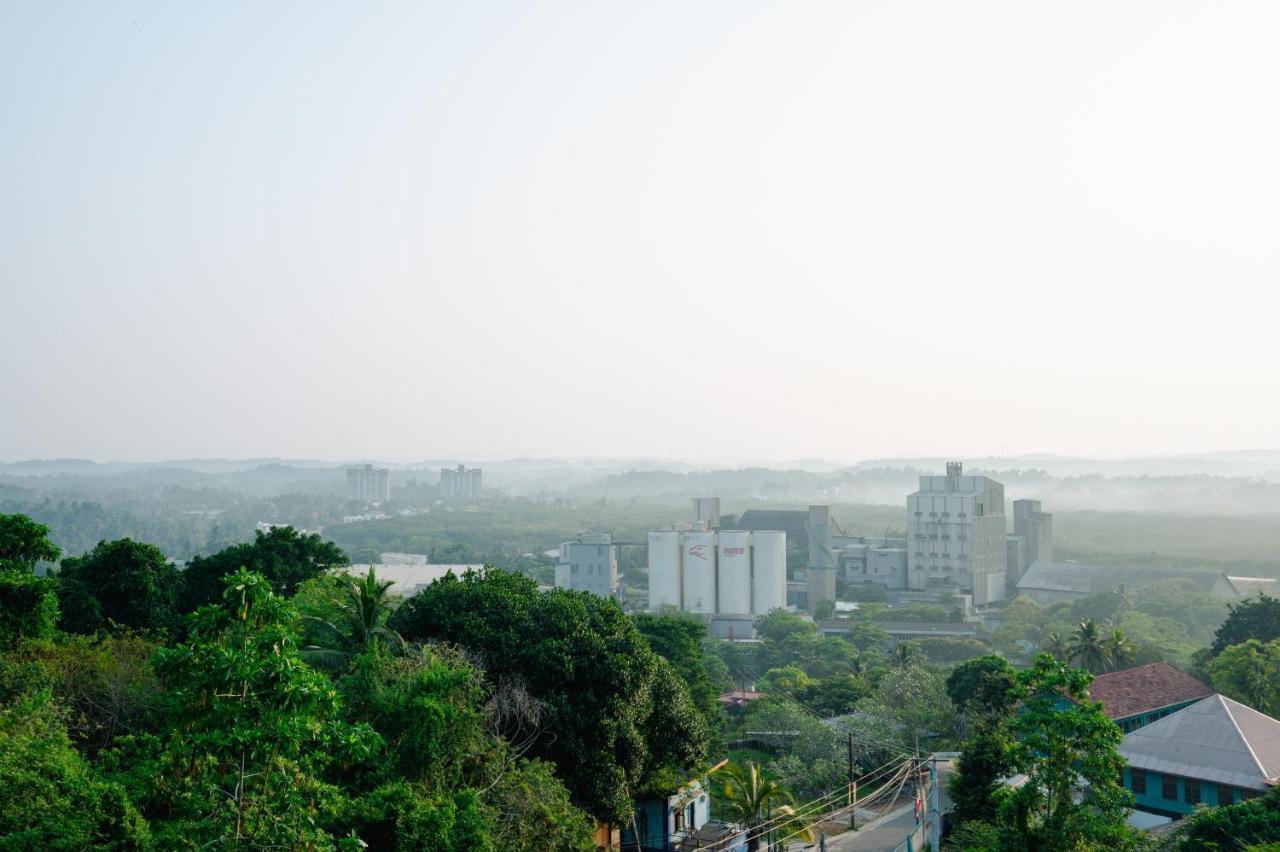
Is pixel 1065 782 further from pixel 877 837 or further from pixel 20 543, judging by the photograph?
pixel 20 543

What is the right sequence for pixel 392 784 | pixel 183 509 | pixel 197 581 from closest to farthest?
pixel 392 784, pixel 197 581, pixel 183 509

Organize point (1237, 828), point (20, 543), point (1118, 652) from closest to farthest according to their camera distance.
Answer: point (1237, 828) → point (20, 543) → point (1118, 652)

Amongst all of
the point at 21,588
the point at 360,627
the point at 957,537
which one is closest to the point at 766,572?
the point at 957,537

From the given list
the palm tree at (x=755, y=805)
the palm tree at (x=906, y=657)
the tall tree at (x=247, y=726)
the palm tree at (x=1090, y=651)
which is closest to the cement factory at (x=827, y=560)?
the palm tree at (x=906, y=657)

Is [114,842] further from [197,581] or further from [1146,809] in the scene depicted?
[1146,809]


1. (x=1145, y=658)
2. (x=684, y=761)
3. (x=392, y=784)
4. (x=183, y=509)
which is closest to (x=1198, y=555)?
(x=1145, y=658)

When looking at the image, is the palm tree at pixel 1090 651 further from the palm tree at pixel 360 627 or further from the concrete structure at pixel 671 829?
the palm tree at pixel 360 627
